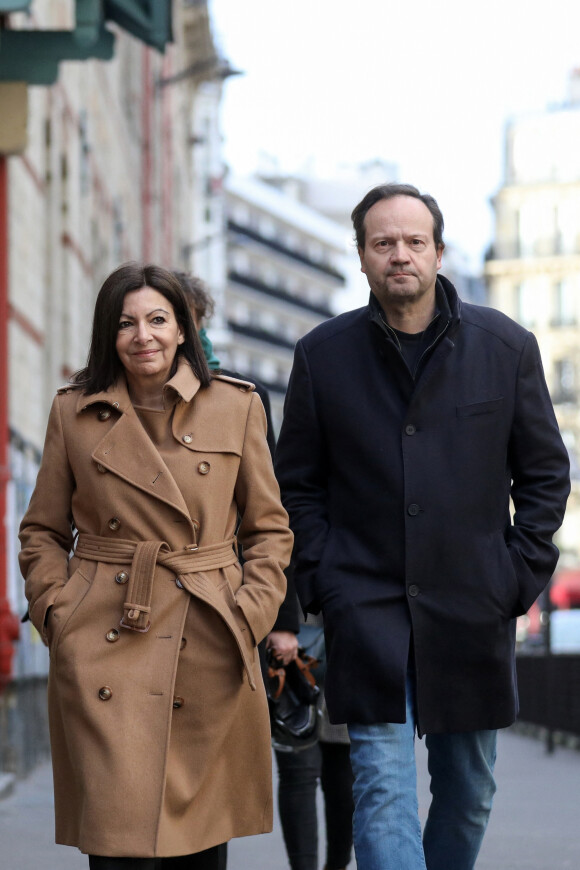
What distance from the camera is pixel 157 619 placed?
511 cm

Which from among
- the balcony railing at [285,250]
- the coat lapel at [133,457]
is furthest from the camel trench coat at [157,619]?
the balcony railing at [285,250]

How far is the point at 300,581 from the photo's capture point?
19.0 feet

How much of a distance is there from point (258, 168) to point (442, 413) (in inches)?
4865

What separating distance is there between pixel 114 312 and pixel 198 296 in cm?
136

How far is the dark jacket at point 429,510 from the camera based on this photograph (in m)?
5.59

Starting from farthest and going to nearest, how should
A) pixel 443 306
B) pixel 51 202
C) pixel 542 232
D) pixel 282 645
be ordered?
pixel 542 232
pixel 51 202
pixel 282 645
pixel 443 306

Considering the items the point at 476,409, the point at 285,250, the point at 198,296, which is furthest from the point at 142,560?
the point at 285,250

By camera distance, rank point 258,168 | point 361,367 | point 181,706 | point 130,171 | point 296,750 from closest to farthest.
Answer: point 181,706 < point 361,367 < point 296,750 < point 130,171 < point 258,168

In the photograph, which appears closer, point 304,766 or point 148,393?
point 148,393

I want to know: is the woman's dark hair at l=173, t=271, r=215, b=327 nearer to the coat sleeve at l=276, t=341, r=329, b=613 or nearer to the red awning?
the coat sleeve at l=276, t=341, r=329, b=613

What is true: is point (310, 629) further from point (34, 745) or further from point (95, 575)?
point (34, 745)

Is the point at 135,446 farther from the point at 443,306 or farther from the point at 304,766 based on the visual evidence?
the point at 304,766

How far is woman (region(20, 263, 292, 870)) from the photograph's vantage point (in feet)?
16.5

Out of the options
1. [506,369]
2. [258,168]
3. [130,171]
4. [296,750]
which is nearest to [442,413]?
[506,369]
